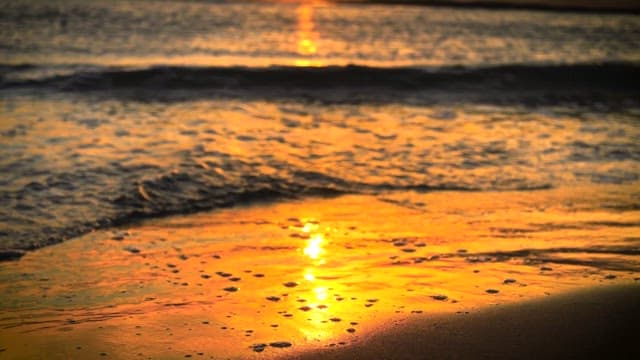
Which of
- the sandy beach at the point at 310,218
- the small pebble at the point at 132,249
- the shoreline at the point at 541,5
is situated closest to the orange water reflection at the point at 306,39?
the sandy beach at the point at 310,218

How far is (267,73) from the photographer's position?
68.5 feet

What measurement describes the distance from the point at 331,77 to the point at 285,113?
6367 mm

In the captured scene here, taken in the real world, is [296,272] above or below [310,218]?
below

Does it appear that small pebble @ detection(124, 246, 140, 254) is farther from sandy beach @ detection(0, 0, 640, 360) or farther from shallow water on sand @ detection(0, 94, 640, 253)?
shallow water on sand @ detection(0, 94, 640, 253)

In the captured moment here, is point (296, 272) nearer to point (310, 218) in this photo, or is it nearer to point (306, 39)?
point (310, 218)

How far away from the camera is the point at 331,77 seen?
21.3 metres

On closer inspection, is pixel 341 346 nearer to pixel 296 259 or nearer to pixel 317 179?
pixel 296 259

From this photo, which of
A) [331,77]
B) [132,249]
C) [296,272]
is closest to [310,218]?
[132,249]

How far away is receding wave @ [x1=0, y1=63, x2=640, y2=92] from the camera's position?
1872cm

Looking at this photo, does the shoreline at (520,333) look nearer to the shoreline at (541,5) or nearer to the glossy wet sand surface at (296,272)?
the glossy wet sand surface at (296,272)

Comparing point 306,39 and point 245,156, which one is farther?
point 306,39

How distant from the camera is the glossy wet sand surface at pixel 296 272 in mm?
4602

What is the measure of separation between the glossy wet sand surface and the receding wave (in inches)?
448

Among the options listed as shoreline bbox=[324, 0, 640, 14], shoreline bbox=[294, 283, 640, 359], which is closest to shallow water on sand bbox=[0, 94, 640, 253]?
shoreline bbox=[294, 283, 640, 359]
